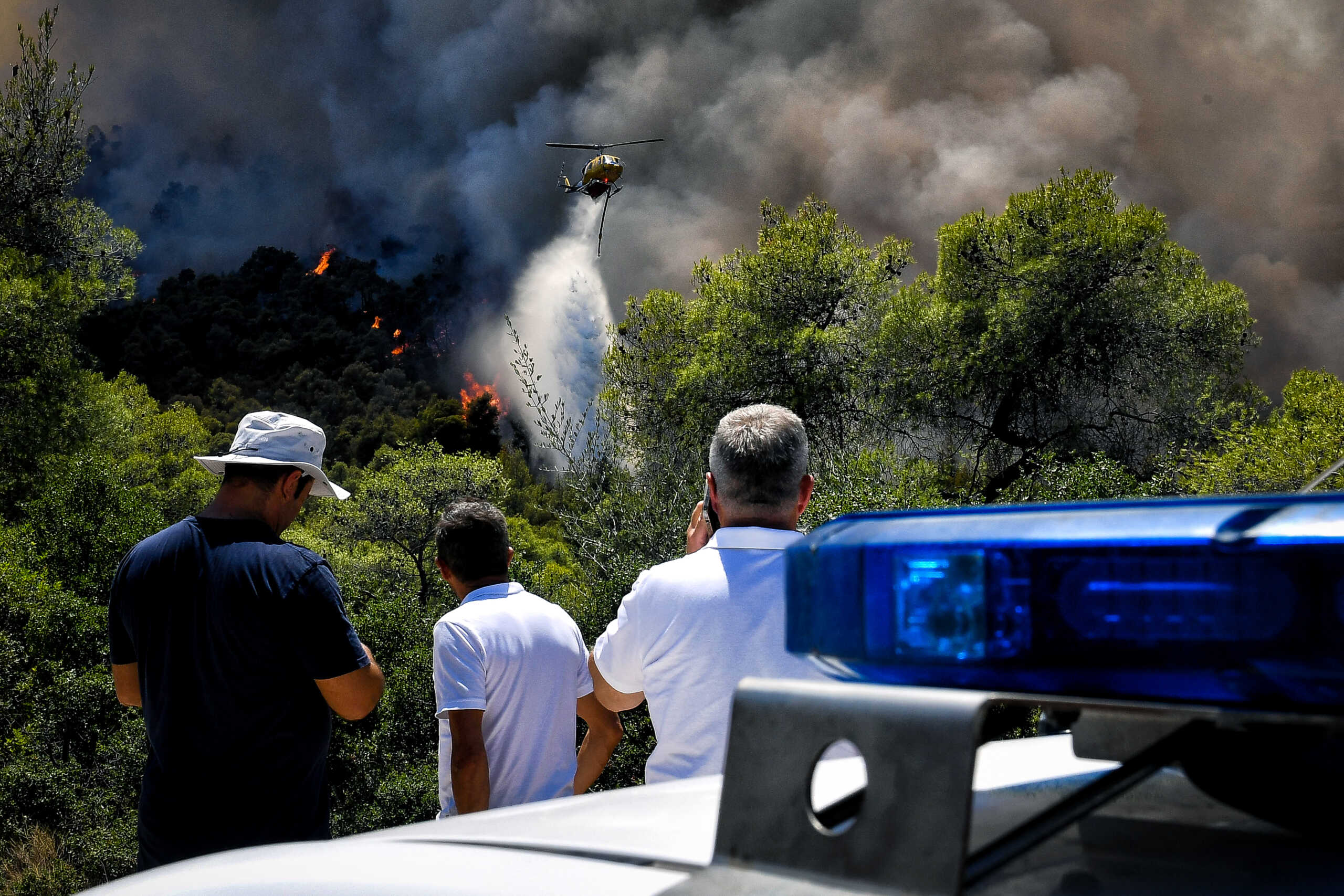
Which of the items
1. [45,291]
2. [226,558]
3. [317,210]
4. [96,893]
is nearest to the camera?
[96,893]

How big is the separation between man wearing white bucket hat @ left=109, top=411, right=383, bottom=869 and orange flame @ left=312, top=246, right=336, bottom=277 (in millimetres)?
69303

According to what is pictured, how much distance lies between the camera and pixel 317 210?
228 ft

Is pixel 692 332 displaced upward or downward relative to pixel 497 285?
downward

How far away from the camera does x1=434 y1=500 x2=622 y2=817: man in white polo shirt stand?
7.80ft

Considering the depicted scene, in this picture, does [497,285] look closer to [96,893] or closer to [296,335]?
[296,335]

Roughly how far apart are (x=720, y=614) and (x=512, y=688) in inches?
33.6

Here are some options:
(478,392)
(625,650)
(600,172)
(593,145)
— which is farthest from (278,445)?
(478,392)

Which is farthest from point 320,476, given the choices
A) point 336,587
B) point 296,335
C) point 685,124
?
point 296,335

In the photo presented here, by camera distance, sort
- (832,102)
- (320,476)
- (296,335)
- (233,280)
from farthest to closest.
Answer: (233,280) → (296,335) → (832,102) → (320,476)

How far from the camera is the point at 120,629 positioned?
7.46 feet

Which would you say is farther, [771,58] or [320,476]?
[771,58]

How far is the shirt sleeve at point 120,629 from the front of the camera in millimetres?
2186

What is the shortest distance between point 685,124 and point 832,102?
650 cm

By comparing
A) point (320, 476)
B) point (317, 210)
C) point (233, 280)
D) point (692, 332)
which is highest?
point (317, 210)
